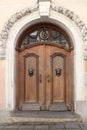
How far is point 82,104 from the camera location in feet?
24.0

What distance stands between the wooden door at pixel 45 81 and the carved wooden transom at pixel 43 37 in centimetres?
15

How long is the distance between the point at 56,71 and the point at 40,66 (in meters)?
0.50

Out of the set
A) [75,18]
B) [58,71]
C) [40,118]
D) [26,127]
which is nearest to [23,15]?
[75,18]

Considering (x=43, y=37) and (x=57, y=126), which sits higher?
(x=43, y=37)

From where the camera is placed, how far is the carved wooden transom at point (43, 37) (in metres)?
7.88

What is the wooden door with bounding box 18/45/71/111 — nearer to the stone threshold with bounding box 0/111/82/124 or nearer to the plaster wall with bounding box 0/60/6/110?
the stone threshold with bounding box 0/111/82/124

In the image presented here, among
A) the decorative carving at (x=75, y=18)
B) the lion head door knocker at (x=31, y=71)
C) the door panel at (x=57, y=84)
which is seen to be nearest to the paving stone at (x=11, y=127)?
the door panel at (x=57, y=84)

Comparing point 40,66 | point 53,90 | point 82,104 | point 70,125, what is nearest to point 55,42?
point 40,66

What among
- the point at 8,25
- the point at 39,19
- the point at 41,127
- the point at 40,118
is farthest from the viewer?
the point at 39,19

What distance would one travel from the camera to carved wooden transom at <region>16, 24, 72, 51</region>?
25.8 ft

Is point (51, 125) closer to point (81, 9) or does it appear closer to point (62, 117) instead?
point (62, 117)

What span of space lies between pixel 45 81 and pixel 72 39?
1.50 m

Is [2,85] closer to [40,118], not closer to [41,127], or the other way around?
[40,118]

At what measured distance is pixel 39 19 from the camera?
24.4ft
